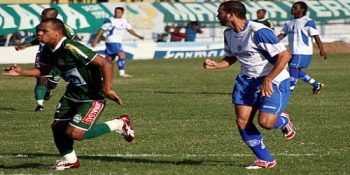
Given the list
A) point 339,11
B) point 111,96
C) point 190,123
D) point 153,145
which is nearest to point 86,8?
point 339,11

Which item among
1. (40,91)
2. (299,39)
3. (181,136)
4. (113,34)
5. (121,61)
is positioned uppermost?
(181,136)

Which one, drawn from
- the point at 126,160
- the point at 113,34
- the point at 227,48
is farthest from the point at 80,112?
the point at 113,34

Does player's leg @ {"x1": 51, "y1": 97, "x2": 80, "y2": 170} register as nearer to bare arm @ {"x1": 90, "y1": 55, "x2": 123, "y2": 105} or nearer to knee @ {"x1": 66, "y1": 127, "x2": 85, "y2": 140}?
knee @ {"x1": 66, "y1": 127, "x2": 85, "y2": 140}

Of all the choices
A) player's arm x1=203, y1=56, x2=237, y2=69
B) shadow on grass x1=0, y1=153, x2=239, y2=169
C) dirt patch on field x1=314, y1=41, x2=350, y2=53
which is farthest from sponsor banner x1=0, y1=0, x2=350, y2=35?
player's arm x1=203, y1=56, x2=237, y2=69

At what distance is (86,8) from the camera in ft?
143

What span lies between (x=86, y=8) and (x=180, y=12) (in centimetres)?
485

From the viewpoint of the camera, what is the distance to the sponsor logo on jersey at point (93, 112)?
35.3ft

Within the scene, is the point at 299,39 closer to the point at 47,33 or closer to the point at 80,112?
the point at 80,112

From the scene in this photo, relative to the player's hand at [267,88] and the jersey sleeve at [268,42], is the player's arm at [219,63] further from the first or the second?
the player's hand at [267,88]

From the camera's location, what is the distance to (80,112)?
35.3 ft

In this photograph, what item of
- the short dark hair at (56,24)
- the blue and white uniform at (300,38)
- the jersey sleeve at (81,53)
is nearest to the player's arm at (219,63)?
the jersey sleeve at (81,53)

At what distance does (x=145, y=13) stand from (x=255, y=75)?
Result: 3382 cm

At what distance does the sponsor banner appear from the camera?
4106 cm

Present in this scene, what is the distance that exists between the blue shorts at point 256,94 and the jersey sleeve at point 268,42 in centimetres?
40
